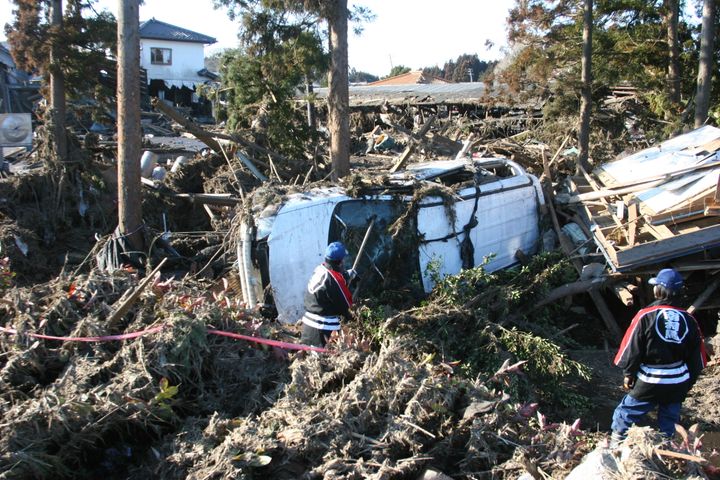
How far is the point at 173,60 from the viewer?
152 ft

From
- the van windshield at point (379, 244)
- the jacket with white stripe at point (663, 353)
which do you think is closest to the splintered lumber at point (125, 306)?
the van windshield at point (379, 244)

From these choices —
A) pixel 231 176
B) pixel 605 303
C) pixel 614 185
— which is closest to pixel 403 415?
pixel 605 303

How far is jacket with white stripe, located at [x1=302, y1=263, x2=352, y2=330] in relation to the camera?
516 centimetres

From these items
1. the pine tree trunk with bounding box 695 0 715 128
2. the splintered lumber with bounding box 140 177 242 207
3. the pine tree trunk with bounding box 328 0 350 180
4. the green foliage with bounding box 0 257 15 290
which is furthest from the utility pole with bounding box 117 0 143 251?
the pine tree trunk with bounding box 695 0 715 128

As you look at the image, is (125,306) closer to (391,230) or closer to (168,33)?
(391,230)

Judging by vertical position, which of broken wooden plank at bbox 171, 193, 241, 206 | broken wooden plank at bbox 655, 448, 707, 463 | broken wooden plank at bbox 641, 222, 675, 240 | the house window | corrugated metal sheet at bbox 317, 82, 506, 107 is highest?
the house window

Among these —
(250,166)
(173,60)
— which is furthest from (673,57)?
(173,60)

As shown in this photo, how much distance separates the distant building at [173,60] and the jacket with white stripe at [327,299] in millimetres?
41721

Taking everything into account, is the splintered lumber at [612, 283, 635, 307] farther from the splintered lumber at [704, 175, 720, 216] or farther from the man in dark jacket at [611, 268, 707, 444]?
the man in dark jacket at [611, 268, 707, 444]

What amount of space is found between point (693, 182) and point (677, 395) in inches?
145

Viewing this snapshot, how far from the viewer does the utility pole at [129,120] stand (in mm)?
8070

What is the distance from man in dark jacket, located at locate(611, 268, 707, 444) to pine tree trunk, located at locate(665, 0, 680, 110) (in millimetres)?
11671

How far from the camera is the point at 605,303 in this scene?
7570 millimetres

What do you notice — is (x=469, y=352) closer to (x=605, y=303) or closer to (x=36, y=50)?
(x=605, y=303)
